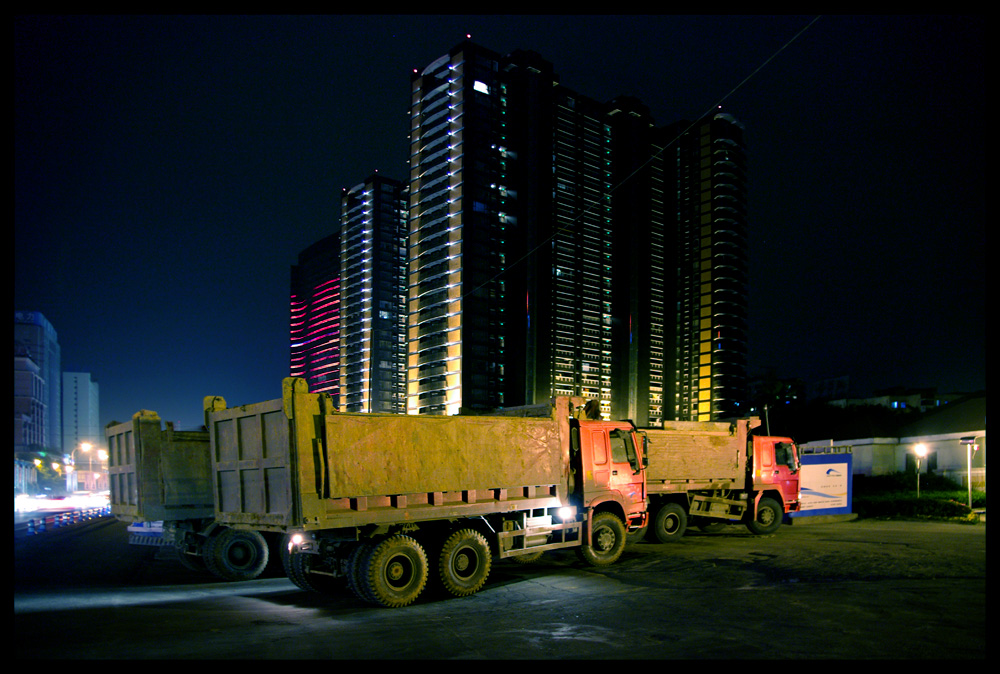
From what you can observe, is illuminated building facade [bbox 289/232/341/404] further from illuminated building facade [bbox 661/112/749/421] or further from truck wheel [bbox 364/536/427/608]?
truck wheel [bbox 364/536/427/608]

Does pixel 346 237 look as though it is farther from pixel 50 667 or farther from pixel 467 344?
pixel 50 667

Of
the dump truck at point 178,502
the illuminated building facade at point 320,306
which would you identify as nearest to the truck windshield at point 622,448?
the dump truck at point 178,502

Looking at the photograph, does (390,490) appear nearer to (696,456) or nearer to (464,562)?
(464,562)

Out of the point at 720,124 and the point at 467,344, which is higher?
the point at 720,124

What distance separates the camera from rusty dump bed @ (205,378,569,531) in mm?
9438

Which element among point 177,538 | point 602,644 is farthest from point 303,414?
point 177,538

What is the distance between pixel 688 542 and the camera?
1742 cm

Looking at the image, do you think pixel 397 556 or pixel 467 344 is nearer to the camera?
pixel 397 556

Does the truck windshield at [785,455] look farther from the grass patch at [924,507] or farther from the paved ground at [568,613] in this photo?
the paved ground at [568,613]

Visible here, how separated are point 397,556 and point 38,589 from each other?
6.22 meters

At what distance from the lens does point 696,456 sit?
1809 centimetres

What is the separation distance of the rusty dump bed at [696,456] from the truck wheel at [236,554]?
8666mm

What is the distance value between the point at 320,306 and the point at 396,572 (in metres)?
182

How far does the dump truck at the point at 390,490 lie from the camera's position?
375 inches
